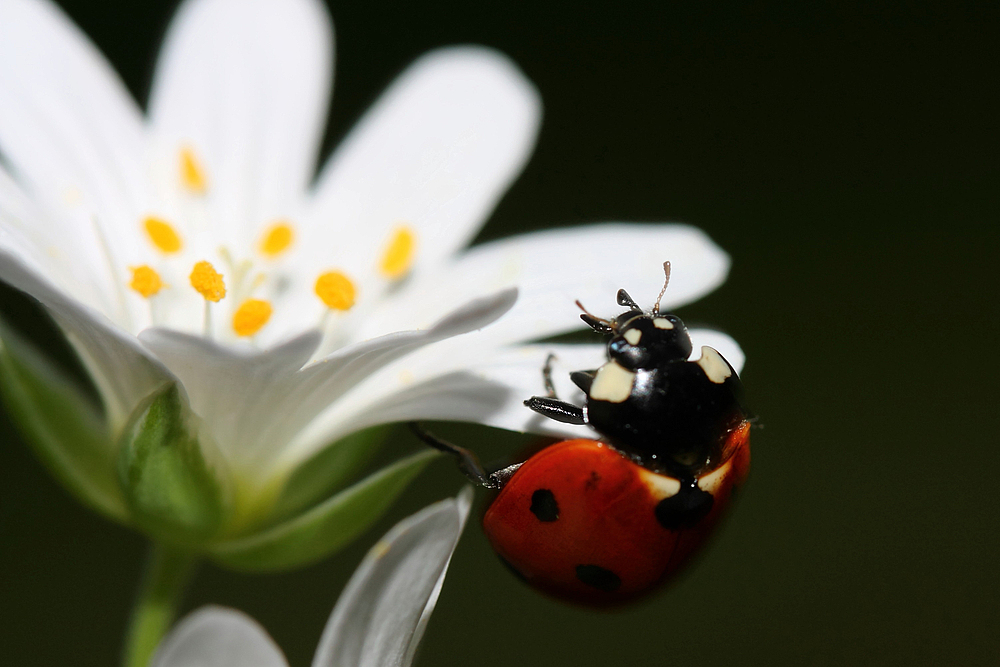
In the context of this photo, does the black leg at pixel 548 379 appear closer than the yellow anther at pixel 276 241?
Yes

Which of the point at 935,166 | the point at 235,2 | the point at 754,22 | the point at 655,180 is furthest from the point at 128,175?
the point at 935,166

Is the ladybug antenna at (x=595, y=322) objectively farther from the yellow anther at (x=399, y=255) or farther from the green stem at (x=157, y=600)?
the green stem at (x=157, y=600)

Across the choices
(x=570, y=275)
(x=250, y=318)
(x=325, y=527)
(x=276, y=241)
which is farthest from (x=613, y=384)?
(x=276, y=241)

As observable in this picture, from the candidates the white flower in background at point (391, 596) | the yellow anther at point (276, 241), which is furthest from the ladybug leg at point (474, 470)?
the yellow anther at point (276, 241)

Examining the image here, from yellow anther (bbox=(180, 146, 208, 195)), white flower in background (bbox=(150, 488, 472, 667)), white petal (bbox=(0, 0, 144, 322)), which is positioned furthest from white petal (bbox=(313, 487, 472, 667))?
yellow anther (bbox=(180, 146, 208, 195))

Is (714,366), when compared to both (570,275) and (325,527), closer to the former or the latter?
(570,275)

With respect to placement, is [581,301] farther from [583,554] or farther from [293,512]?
[293,512]

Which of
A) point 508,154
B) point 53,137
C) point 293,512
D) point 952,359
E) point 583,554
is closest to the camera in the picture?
point 583,554
